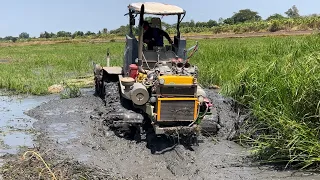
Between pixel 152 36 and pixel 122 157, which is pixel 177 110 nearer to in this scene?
pixel 122 157

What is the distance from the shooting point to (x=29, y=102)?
42.6ft

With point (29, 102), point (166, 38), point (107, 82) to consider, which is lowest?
point (29, 102)

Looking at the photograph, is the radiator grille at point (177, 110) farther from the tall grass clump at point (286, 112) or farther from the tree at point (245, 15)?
the tree at point (245, 15)

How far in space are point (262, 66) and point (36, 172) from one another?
5.49m

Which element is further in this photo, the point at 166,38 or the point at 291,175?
the point at 166,38

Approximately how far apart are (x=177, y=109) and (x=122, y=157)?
4.01 ft

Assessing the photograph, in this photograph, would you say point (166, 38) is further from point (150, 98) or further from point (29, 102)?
point (29, 102)

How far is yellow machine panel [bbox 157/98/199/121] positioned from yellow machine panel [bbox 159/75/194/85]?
0.28m

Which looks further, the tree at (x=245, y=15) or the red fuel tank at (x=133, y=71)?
the tree at (x=245, y=15)

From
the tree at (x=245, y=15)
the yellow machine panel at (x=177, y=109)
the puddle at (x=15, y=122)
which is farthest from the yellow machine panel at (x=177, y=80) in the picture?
the tree at (x=245, y=15)

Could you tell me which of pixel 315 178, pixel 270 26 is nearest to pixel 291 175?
pixel 315 178

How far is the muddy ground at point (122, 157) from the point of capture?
6.33m

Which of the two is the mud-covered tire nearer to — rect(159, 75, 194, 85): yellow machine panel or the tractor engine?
the tractor engine

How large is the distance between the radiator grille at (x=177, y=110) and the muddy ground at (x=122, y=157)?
0.50 meters
